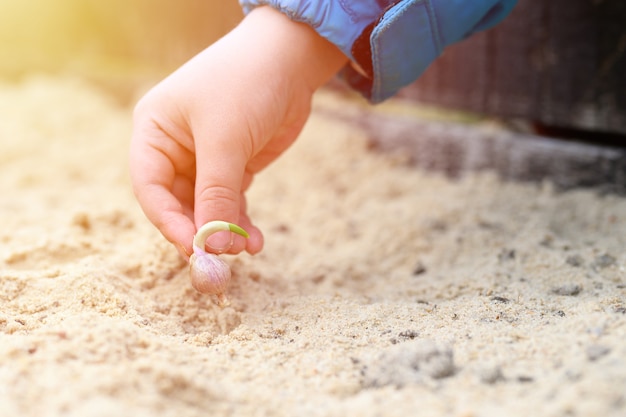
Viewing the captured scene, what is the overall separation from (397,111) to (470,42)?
373mm

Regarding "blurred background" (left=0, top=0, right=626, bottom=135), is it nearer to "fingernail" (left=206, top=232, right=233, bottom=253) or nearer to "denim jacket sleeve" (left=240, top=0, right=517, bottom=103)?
"denim jacket sleeve" (left=240, top=0, right=517, bottom=103)

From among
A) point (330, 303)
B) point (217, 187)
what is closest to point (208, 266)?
point (217, 187)

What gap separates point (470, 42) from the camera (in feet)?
5.71

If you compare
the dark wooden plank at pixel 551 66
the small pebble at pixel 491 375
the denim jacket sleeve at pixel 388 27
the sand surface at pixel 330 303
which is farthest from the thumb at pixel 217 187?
the dark wooden plank at pixel 551 66

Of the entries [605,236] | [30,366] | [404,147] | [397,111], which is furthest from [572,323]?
[397,111]

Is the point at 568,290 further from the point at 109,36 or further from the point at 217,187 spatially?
the point at 109,36

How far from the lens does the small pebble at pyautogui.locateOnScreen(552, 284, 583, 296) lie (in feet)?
3.24

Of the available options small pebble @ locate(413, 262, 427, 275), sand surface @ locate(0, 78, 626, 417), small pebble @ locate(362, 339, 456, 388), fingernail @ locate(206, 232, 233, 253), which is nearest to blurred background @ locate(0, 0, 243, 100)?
sand surface @ locate(0, 78, 626, 417)

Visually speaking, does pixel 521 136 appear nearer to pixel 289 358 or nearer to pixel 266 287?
pixel 266 287

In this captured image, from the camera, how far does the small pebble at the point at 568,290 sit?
989mm

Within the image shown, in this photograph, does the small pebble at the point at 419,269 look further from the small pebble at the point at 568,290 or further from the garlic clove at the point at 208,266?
the garlic clove at the point at 208,266

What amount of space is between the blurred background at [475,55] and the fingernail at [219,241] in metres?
1.03

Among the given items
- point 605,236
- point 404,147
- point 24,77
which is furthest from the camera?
point 24,77

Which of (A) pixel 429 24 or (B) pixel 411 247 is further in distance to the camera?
(B) pixel 411 247
